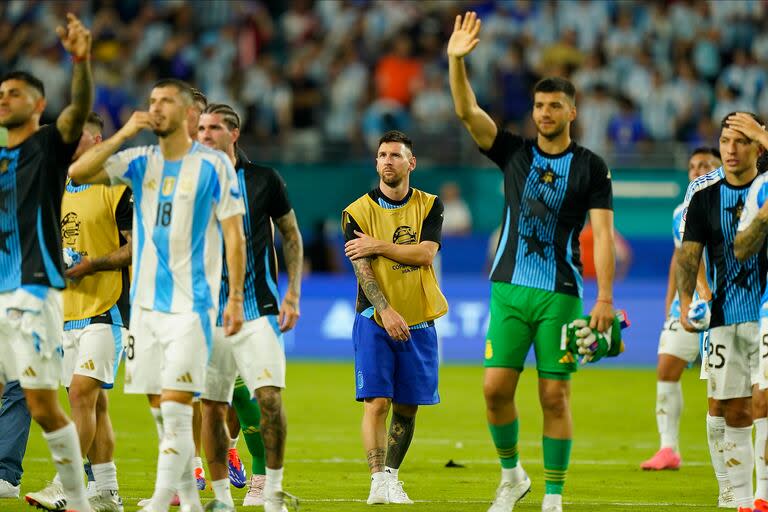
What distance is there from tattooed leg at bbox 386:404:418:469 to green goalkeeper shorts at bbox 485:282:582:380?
1.49 m

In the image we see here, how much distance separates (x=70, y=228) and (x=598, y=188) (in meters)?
3.88

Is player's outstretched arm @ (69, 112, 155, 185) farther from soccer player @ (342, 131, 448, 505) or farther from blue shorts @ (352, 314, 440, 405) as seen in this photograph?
blue shorts @ (352, 314, 440, 405)

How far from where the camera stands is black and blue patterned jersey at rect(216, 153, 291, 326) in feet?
29.7

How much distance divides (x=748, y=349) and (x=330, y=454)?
16.5ft

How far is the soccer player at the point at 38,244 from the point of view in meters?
7.98

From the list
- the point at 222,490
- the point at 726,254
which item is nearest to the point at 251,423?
the point at 222,490

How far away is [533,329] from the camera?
29.4ft

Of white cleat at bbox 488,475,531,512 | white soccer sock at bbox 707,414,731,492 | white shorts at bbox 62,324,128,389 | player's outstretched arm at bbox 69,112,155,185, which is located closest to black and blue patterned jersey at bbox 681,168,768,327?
white soccer sock at bbox 707,414,731,492

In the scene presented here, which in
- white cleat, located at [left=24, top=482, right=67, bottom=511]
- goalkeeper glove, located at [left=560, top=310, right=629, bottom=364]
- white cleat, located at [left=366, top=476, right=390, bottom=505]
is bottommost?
white cleat, located at [left=24, top=482, right=67, bottom=511]

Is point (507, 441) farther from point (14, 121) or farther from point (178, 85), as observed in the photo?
point (14, 121)

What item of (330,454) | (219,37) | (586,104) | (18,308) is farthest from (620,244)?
(18,308)

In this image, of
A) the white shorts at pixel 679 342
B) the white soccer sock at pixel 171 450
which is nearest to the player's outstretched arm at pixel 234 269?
the white soccer sock at pixel 171 450

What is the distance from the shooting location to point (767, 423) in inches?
364

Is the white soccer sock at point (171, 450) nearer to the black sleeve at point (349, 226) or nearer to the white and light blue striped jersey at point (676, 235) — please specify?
the black sleeve at point (349, 226)
